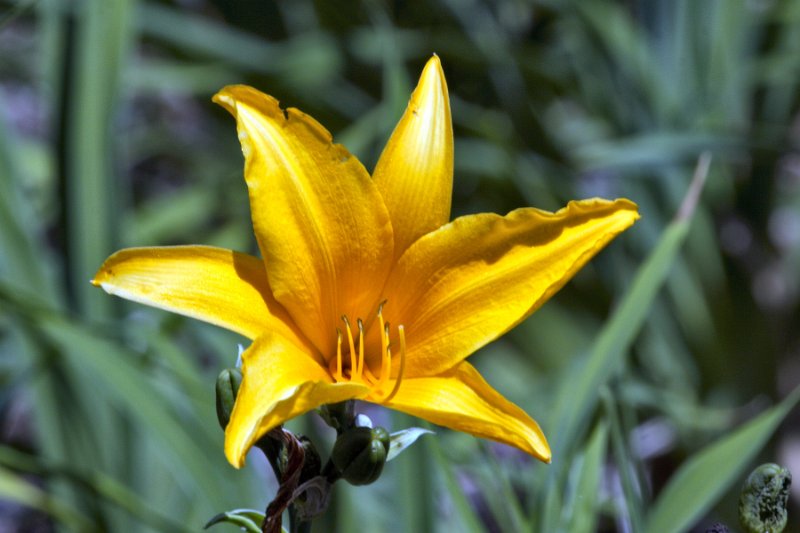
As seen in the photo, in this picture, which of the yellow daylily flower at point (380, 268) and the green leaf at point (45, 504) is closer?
the yellow daylily flower at point (380, 268)

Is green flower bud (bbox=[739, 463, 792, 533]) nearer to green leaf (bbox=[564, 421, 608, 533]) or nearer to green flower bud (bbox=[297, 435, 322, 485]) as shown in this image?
green flower bud (bbox=[297, 435, 322, 485])

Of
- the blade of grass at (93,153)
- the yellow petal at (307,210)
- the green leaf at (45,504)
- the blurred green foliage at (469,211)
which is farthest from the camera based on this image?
Answer: the blade of grass at (93,153)

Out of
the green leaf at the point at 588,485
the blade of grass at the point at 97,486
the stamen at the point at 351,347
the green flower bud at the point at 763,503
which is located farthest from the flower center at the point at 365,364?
the blade of grass at the point at 97,486

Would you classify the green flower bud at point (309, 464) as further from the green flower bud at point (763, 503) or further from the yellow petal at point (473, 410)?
the green flower bud at point (763, 503)

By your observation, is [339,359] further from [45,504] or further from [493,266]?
[45,504]

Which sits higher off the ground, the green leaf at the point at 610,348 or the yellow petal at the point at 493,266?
the yellow petal at the point at 493,266

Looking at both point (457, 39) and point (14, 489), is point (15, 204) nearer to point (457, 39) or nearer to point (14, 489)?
point (14, 489)
